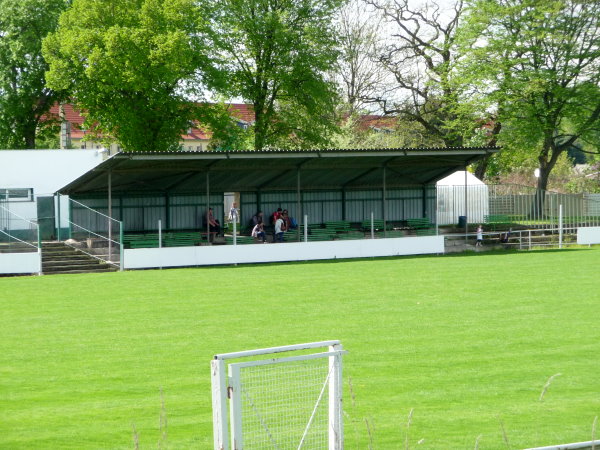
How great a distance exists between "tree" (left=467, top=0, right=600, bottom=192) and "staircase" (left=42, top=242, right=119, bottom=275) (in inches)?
1169

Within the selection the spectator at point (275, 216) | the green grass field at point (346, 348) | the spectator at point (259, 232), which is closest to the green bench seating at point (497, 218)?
the spectator at point (275, 216)

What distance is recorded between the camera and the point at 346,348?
47.5ft

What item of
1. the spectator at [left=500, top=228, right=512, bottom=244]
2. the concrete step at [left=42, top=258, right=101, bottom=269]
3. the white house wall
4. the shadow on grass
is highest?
the white house wall

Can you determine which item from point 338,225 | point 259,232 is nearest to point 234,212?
point 259,232

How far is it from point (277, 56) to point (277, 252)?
65.9 feet

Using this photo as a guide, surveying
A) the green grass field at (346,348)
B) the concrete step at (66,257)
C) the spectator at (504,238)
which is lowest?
the green grass field at (346,348)

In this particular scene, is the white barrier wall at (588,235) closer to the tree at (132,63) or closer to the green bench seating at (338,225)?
the green bench seating at (338,225)

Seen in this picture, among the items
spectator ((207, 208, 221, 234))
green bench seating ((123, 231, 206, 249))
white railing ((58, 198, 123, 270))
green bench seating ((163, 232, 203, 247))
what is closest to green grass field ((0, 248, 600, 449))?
white railing ((58, 198, 123, 270))

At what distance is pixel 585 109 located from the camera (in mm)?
53562

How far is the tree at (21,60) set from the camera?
5478 centimetres

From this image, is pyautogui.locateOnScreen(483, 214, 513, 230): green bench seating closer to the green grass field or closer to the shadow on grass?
the shadow on grass

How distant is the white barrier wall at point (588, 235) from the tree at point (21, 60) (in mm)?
33274

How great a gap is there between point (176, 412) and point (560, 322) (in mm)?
8976

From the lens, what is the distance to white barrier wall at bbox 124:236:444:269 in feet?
104
